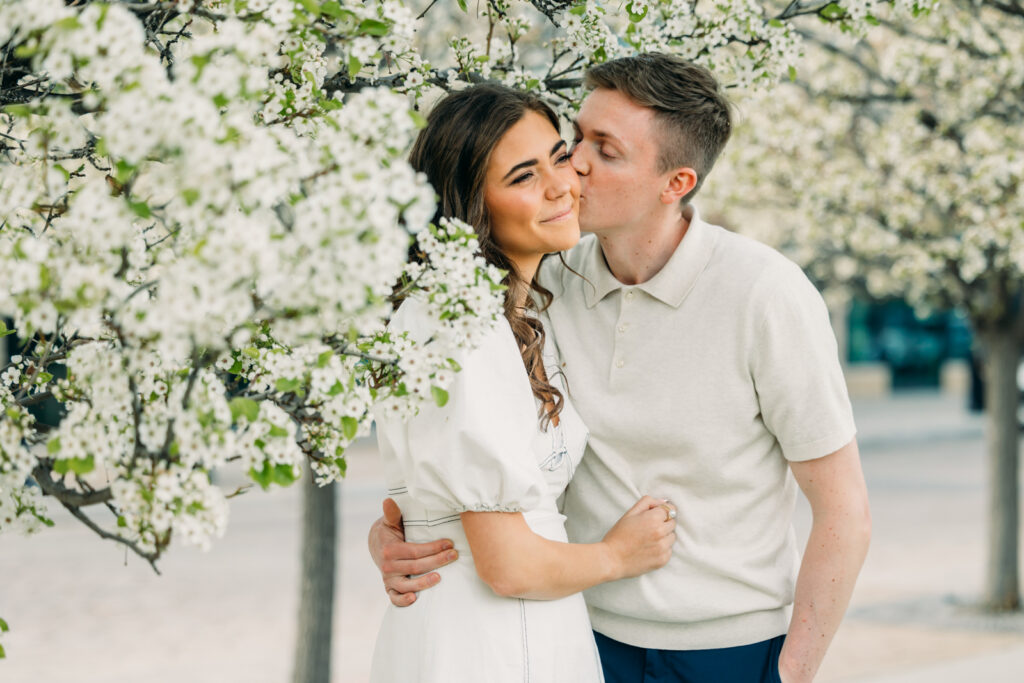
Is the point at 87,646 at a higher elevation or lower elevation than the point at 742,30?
lower

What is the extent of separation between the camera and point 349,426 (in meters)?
1.75

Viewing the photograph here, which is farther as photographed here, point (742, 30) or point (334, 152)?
point (742, 30)

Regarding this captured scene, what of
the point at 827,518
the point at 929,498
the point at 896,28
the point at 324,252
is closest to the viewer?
the point at 324,252

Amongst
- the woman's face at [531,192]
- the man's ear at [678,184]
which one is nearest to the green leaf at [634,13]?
the woman's face at [531,192]

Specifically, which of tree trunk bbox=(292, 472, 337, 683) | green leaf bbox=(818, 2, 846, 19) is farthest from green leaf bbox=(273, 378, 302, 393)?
tree trunk bbox=(292, 472, 337, 683)

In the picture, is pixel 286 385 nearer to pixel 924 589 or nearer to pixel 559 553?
pixel 559 553

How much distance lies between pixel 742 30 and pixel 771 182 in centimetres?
499

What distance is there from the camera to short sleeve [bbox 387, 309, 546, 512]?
221 cm

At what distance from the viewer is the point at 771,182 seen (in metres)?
7.65

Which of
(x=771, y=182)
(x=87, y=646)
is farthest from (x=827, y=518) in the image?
(x=87, y=646)

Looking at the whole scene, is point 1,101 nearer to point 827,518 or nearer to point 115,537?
point 115,537

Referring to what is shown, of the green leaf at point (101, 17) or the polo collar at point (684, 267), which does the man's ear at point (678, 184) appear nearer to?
the polo collar at point (684, 267)

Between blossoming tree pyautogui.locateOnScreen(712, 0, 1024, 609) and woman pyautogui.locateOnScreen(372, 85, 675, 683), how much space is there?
3333mm

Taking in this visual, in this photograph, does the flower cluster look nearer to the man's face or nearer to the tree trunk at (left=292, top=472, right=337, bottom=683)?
the man's face
